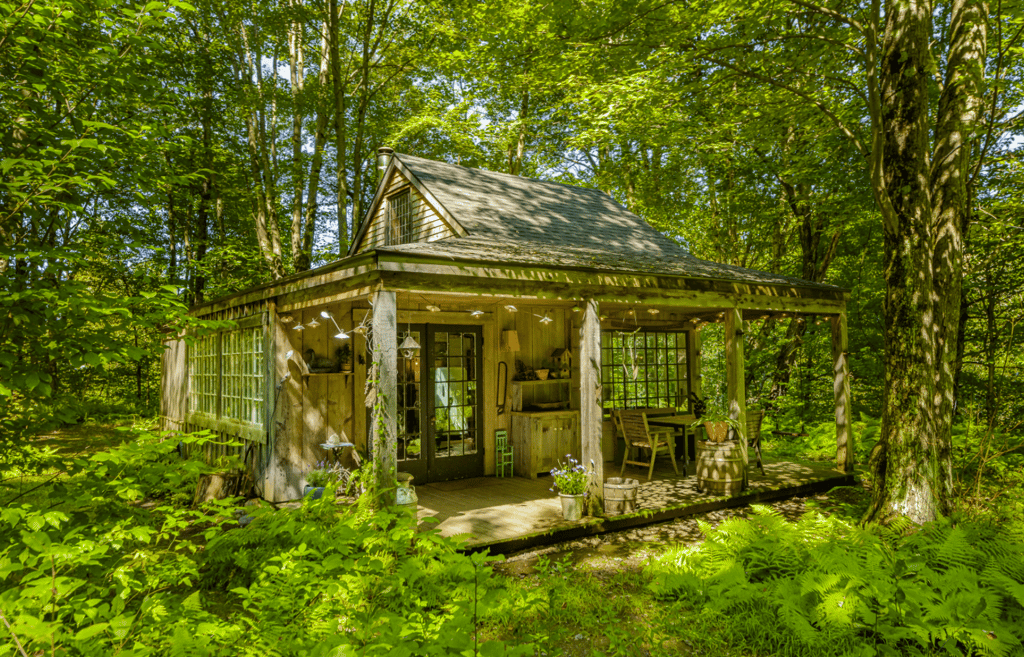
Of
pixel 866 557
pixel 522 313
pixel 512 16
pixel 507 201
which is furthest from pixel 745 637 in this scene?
pixel 512 16

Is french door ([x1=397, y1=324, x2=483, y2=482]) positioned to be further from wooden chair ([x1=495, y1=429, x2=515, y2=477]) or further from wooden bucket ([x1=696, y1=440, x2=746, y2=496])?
wooden bucket ([x1=696, y1=440, x2=746, y2=496])

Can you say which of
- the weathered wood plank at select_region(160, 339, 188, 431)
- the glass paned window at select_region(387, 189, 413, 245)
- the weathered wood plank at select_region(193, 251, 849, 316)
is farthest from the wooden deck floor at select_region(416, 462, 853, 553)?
the weathered wood plank at select_region(160, 339, 188, 431)

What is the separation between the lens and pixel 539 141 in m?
20.1

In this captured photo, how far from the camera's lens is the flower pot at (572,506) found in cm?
619

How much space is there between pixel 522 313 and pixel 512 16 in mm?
9339

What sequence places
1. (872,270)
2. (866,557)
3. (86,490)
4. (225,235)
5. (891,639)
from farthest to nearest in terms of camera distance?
(225,235), (872,270), (866,557), (891,639), (86,490)

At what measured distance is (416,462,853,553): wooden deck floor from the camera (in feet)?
19.3

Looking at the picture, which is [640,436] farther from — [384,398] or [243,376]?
[243,376]

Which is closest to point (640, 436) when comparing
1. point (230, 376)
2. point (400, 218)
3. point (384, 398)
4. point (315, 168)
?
point (384, 398)

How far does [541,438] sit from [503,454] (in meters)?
0.66

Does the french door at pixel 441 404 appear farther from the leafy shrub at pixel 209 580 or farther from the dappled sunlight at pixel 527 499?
the leafy shrub at pixel 209 580

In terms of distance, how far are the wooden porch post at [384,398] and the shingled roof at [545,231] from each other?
62 centimetres

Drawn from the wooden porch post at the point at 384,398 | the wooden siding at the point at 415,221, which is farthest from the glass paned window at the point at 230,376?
the wooden porch post at the point at 384,398

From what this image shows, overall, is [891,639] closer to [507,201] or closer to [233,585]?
[233,585]
